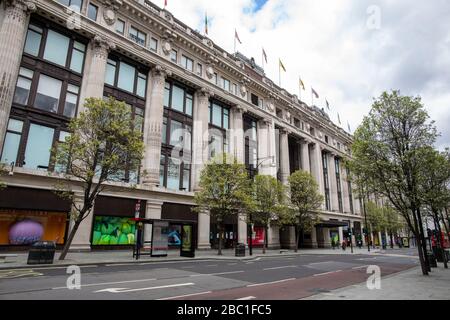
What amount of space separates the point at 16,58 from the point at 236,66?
2639cm

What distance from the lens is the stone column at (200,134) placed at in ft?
106

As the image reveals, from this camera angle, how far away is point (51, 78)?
23703mm

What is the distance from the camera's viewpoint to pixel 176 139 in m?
32.0

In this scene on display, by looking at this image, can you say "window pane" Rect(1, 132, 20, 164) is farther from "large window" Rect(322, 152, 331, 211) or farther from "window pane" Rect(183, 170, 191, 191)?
"large window" Rect(322, 152, 331, 211)

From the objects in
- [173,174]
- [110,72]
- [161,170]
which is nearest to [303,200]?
[173,174]

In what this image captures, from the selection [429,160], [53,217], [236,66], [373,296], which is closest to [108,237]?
[53,217]

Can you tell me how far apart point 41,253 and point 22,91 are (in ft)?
44.5

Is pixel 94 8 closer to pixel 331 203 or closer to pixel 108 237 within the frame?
pixel 108 237

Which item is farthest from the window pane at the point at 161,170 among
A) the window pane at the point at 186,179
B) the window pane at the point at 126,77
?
the window pane at the point at 126,77

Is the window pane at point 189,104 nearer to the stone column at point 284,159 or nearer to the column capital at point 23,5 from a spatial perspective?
the column capital at point 23,5

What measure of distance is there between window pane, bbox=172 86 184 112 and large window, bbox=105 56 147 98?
3.74 m

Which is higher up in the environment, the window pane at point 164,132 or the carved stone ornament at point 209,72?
the carved stone ornament at point 209,72

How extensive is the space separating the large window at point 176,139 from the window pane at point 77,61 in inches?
358

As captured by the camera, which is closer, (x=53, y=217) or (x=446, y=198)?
(x=446, y=198)
